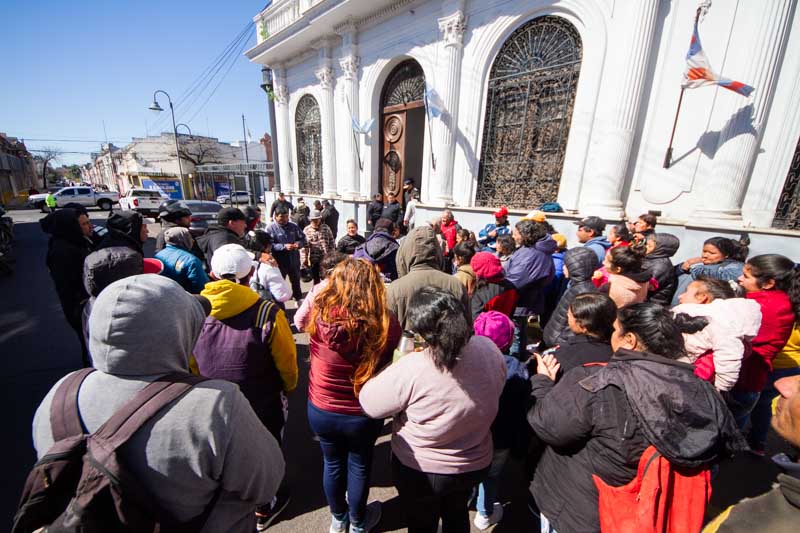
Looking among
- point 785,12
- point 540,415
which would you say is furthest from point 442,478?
point 785,12

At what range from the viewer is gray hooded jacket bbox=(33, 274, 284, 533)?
866 mm

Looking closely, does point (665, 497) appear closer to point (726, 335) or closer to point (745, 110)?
point (726, 335)

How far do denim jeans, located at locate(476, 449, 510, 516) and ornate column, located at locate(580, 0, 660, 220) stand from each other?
205 inches

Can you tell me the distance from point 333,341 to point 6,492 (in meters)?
2.78

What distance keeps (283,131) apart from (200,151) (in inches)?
1074

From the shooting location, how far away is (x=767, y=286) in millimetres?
2209

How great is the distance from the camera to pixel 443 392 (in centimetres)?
132

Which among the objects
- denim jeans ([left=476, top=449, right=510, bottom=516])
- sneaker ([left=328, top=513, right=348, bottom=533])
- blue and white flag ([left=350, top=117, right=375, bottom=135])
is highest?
blue and white flag ([left=350, top=117, right=375, bottom=135])

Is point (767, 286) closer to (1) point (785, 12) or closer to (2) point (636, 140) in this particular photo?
(2) point (636, 140)

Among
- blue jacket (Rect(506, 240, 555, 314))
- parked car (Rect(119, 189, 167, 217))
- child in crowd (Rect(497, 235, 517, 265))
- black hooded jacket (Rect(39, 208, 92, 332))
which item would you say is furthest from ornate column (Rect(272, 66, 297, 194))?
blue jacket (Rect(506, 240, 555, 314))

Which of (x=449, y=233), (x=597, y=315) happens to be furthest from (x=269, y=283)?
(x=449, y=233)

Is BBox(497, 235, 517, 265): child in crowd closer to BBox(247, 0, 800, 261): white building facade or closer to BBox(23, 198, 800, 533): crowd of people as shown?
BBox(23, 198, 800, 533): crowd of people

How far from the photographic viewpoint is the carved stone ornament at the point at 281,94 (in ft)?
40.8

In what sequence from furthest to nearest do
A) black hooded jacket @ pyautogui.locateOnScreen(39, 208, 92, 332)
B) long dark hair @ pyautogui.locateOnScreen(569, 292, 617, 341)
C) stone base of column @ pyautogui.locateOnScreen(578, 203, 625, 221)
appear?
stone base of column @ pyautogui.locateOnScreen(578, 203, 625, 221) → black hooded jacket @ pyautogui.locateOnScreen(39, 208, 92, 332) → long dark hair @ pyautogui.locateOnScreen(569, 292, 617, 341)
